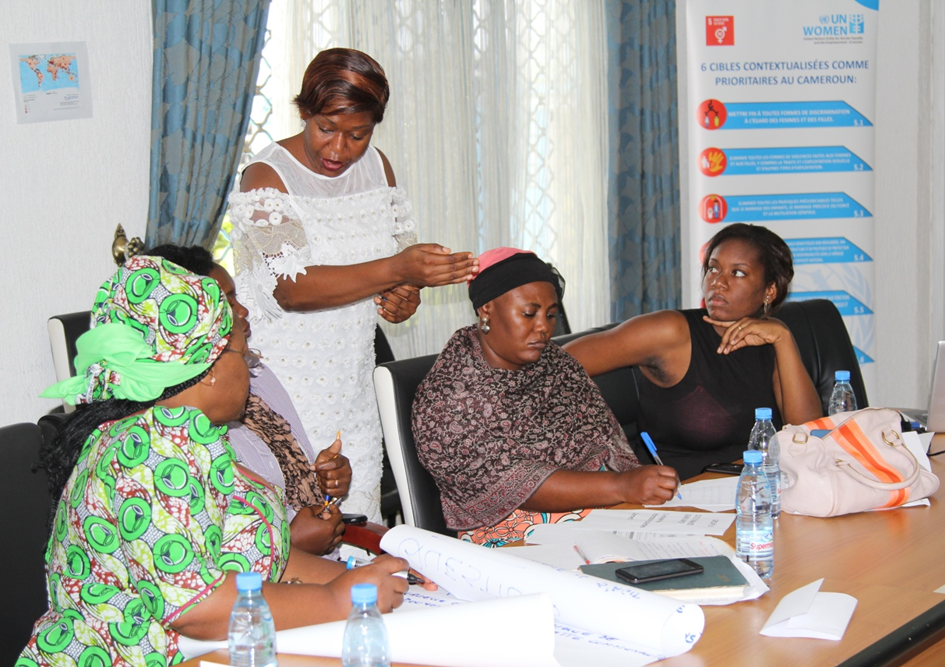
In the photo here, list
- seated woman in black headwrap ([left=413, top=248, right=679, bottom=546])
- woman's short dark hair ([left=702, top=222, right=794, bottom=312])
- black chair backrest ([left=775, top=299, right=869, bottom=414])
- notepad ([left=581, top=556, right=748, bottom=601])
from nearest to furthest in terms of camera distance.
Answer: notepad ([left=581, top=556, right=748, bottom=601]), seated woman in black headwrap ([left=413, top=248, right=679, bottom=546]), woman's short dark hair ([left=702, top=222, right=794, bottom=312]), black chair backrest ([left=775, top=299, right=869, bottom=414])

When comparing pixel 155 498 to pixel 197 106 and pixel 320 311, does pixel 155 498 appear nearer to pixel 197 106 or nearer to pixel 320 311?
pixel 320 311

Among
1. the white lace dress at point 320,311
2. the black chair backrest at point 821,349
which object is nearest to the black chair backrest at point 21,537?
the white lace dress at point 320,311

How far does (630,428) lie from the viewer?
3.03 metres

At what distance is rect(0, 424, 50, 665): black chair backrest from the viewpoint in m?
1.63

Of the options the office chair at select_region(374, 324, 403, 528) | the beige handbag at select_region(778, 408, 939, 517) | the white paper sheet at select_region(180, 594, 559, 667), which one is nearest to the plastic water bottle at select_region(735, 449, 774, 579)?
the beige handbag at select_region(778, 408, 939, 517)

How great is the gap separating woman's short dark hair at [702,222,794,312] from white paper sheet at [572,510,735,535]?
1.12 metres

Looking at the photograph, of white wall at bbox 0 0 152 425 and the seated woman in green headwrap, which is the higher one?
white wall at bbox 0 0 152 425

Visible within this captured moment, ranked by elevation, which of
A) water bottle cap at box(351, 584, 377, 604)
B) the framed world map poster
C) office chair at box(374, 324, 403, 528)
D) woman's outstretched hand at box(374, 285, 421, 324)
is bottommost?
office chair at box(374, 324, 403, 528)

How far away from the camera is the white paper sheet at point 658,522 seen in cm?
195

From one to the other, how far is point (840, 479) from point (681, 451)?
0.79 metres

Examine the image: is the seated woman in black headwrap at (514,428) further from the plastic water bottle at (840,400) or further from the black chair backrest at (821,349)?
the black chair backrest at (821,349)

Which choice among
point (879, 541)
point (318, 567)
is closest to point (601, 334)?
point (879, 541)

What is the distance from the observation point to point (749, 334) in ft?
9.29

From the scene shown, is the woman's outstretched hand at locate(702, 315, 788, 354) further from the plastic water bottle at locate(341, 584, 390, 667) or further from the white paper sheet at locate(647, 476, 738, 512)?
the plastic water bottle at locate(341, 584, 390, 667)
